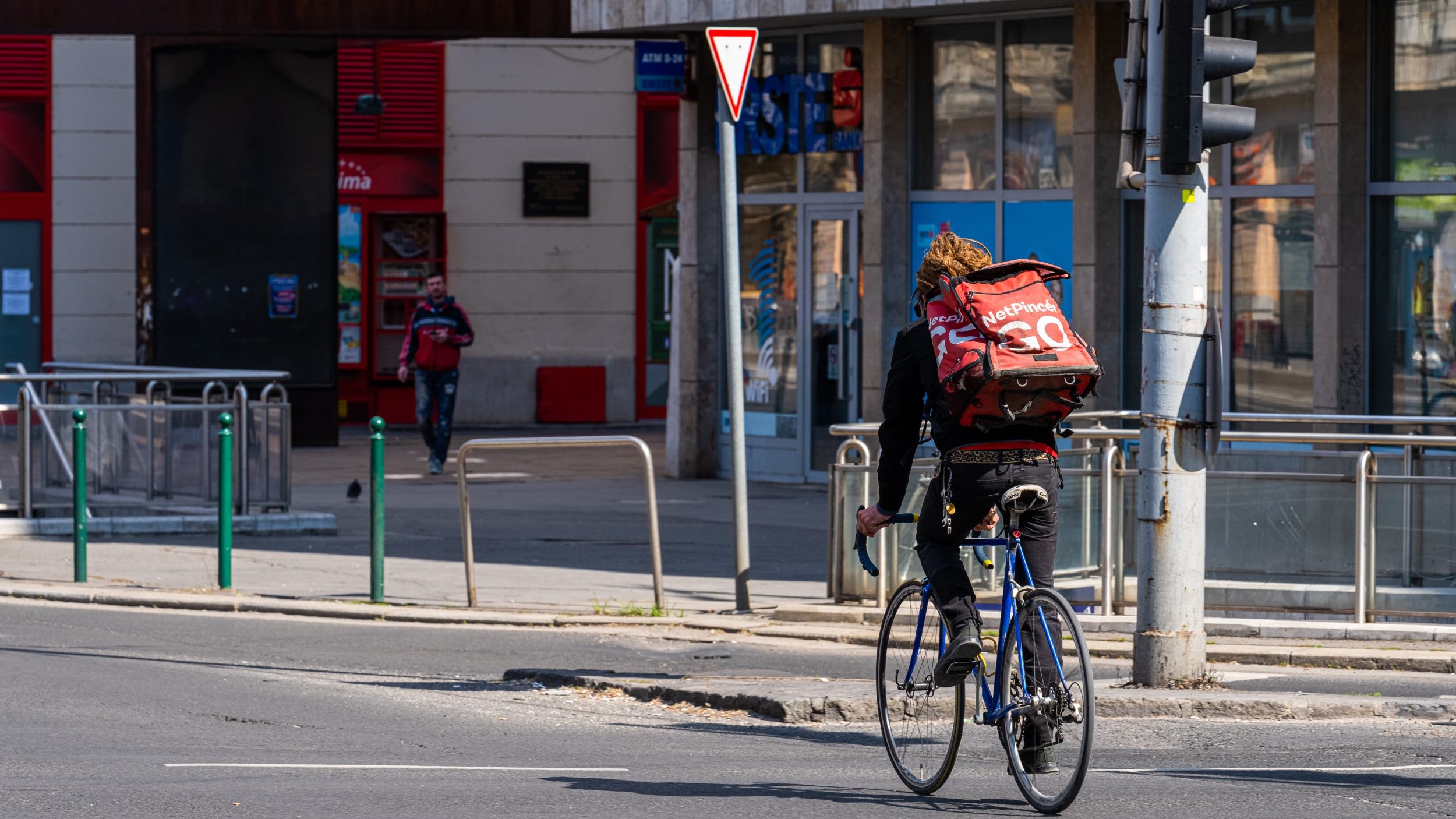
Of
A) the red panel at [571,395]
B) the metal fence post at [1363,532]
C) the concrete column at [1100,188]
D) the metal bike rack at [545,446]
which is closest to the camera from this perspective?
the metal fence post at [1363,532]

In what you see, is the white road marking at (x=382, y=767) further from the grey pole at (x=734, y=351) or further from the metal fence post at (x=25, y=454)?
the metal fence post at (x=25, y=454)

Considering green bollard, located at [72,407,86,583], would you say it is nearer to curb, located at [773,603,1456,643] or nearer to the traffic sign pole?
the traffic sign pole

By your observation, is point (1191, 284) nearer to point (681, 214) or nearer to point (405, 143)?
point (681, 214)

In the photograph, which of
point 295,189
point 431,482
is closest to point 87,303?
point 295,189

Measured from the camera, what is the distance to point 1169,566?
8.08m

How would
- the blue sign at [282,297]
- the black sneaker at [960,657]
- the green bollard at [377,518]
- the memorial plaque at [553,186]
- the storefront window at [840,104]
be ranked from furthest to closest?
the memorial plaque at [553,186] < the blue sign at [282,297] < the storefront window at [840,104] < the green bollard at [377,518] < the black sneaker at [960,657]

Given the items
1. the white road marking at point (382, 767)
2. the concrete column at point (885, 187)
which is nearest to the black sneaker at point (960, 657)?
the white road marking at point (382, 767)

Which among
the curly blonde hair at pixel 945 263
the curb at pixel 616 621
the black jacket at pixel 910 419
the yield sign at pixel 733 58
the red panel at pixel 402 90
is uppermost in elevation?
the red panel at pixel 402 90

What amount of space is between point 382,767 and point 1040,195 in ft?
35.5

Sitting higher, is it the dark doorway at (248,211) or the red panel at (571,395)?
the dark doorway at (248,211)

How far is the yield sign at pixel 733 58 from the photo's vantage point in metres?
10.7

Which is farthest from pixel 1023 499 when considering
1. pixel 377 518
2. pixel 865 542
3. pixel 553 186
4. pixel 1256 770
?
pixel 553 186

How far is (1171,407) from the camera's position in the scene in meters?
8.08

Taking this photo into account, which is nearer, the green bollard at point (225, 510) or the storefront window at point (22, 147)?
the green bollard at point (225, 510)
